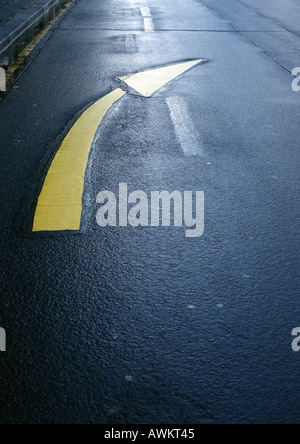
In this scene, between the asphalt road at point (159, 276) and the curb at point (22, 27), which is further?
the curb at point (22, 27)

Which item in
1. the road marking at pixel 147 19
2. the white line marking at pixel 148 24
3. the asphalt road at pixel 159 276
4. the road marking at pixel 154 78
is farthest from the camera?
the road marking at pixel 147 19

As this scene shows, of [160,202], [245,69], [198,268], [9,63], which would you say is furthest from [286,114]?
[9,63]

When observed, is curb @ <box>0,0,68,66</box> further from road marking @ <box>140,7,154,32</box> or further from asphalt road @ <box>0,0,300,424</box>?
asphalt road @ <box>0,0,300,424</box>

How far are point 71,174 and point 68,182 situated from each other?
172 mm

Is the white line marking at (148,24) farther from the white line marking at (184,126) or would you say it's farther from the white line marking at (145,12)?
the white line marking at (184,126)

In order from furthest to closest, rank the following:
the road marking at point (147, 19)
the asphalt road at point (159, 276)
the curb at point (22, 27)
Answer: the road marking at point (147, 19)
the curb at point (22, 27)
the asphalt road at point (159, 276)

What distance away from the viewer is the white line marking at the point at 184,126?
500cm

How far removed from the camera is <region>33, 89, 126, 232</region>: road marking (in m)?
3.67

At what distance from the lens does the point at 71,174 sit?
174 inches

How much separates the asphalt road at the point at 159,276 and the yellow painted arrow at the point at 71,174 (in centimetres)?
9

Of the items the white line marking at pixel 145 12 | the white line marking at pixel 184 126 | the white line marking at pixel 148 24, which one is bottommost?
the white line marking at pixel 184 126

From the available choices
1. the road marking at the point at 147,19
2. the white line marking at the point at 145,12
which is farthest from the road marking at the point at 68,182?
the white line marking at the point at 145,12

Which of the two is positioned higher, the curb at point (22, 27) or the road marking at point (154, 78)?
the curb at point (22, 27)

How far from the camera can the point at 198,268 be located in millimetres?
3146
